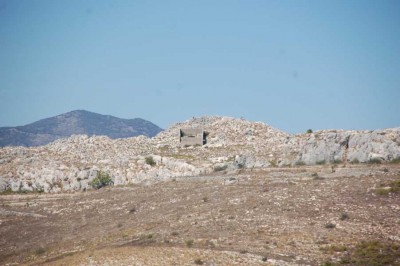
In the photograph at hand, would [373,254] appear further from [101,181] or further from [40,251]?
[101,181]

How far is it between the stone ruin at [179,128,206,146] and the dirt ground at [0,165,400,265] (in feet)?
102

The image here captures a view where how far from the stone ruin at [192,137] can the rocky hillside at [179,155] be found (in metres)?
1.62

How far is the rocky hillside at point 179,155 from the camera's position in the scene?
5488 centimetres

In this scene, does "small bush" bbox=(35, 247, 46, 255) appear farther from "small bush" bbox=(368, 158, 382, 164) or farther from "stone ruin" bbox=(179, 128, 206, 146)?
"stone ruin" bbox=(179, 128, 206, 146)

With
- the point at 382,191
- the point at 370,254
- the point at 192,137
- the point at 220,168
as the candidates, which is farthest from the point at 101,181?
the point at 370,254

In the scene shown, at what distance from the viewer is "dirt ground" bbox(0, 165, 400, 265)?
90.7ft

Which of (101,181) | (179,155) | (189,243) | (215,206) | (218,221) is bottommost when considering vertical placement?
(189,243)

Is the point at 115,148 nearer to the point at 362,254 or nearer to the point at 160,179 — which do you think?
the point at 160,179

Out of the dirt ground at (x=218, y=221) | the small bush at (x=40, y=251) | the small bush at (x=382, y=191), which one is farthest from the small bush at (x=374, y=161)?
the small bush at (x=40, y=251)

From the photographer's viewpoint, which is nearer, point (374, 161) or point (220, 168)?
point (374, 161)

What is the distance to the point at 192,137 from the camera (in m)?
86.4

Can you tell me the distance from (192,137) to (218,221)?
5282 centimetres

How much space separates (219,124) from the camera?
9712 centimetres

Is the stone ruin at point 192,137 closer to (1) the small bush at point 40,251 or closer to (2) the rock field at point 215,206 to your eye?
(2) the rock field at point 215,206
